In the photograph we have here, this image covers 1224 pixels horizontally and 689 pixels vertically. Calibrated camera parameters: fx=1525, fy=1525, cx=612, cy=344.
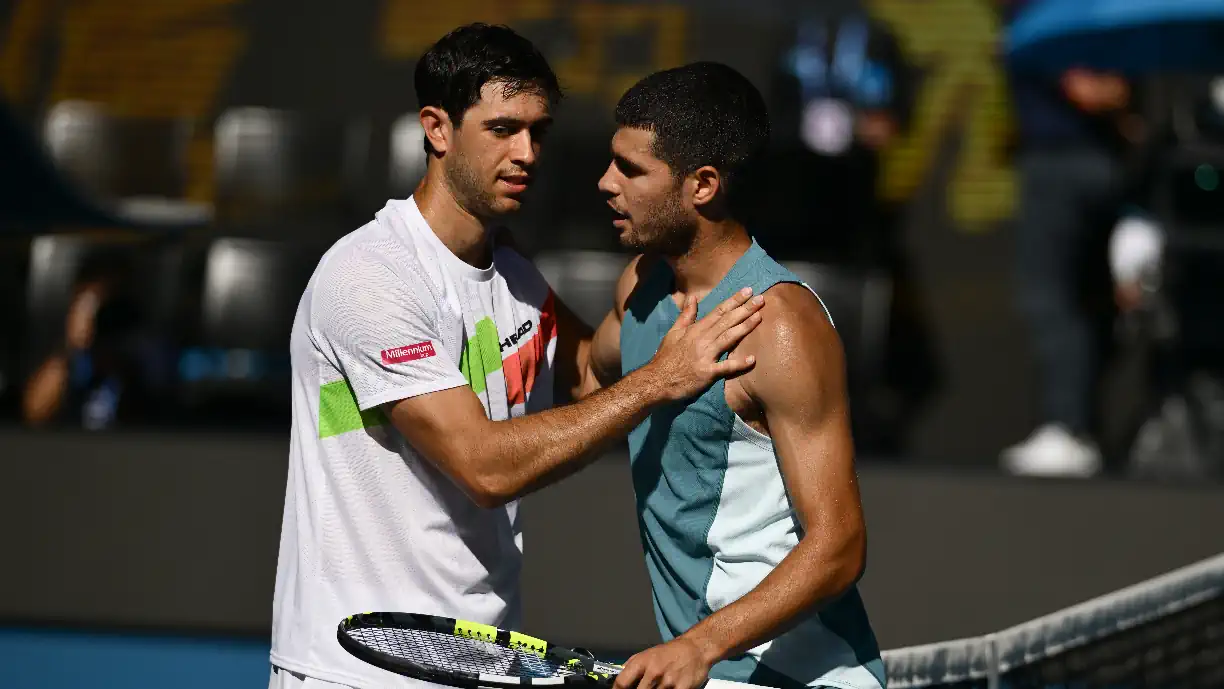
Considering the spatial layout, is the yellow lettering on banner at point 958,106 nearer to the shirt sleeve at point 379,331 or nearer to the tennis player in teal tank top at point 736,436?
the tennis player in teal tank top at point 736,436

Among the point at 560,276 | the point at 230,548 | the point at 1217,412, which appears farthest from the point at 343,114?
the point at 1217,412

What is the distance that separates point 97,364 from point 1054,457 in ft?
12.5

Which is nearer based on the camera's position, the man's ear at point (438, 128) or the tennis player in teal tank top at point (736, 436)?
the tennis player in teal tank top at point (736, 436)

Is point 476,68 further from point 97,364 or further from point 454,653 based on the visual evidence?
point 97,364

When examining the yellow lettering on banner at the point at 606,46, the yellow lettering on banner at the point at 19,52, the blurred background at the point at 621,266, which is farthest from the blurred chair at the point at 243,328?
the yellow lettering on banner at the point at 606,46

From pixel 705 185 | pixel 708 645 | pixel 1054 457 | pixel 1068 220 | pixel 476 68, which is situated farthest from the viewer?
pixel 1068 220

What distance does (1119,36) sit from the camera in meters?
5.85

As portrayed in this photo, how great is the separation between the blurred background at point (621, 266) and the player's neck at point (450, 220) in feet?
8.43

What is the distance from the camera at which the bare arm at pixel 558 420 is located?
114 inches

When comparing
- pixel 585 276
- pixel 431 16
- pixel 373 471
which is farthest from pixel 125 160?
pixel 373 471

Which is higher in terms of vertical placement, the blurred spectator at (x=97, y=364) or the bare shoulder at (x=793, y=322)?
the bare shoulder at (x=793, y=322)

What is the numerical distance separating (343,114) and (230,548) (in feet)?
6.29

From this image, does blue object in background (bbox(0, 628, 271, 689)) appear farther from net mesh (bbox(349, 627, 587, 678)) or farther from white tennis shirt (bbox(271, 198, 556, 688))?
net mesh (bbox(349, 627, 587, 678))

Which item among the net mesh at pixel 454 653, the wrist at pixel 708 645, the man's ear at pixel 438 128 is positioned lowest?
the net mesh at pixel 454 653
